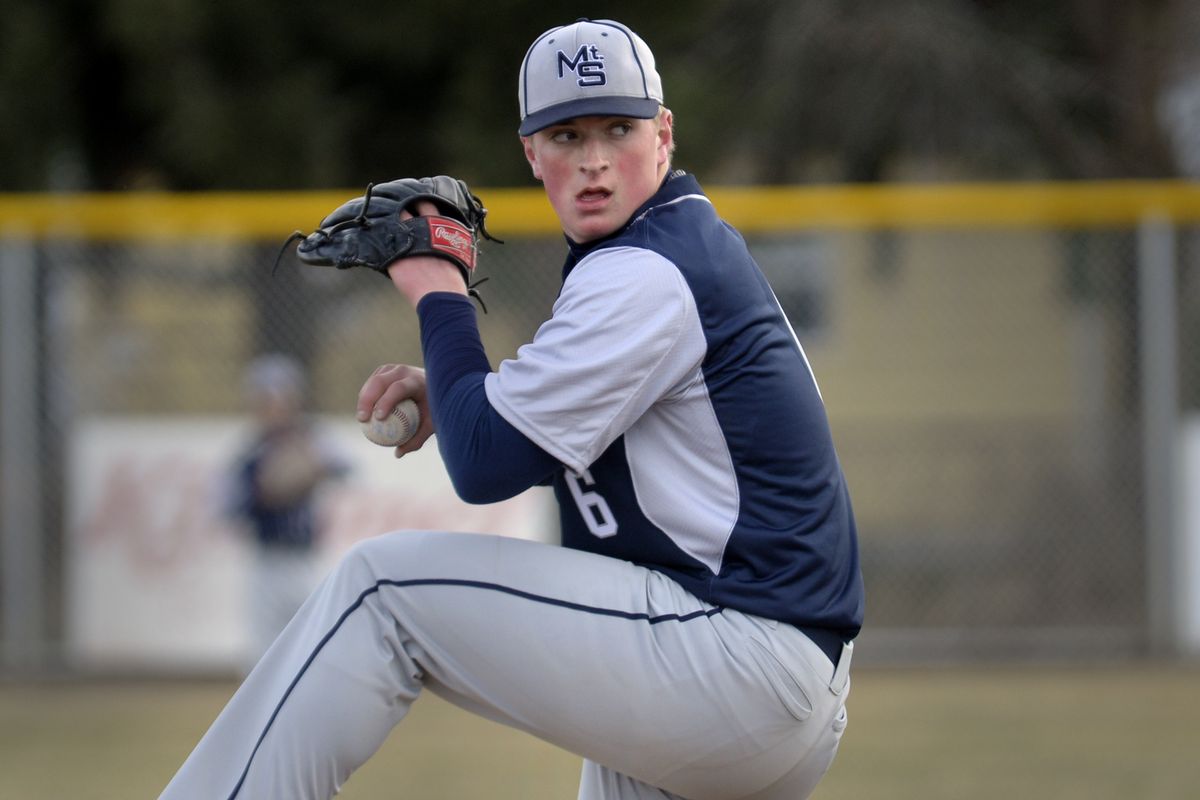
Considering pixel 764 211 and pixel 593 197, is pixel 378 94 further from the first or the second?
pixel 593 197

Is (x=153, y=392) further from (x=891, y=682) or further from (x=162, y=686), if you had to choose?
(x=891, y=682)

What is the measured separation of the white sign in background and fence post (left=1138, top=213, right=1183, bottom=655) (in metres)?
3.40

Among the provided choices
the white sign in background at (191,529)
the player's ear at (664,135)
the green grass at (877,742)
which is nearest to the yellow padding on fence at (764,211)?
the white sign in background at (191,529)

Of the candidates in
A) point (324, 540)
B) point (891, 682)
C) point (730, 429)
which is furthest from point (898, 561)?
point (730, 429)

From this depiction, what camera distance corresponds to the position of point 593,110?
9.07 feet

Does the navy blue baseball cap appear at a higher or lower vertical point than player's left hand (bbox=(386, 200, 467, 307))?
higher

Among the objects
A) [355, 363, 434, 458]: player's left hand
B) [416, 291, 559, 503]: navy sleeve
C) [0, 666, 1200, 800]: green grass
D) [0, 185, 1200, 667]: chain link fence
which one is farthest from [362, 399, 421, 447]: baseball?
[0, 185, 1200, 667]: chain link fence

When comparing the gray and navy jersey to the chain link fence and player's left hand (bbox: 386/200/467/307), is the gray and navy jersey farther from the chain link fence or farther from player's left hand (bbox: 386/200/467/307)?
the chain link fence

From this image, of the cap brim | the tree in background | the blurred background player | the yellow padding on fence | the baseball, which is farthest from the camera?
the tree in background

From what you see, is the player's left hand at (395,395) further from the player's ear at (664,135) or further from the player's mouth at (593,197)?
the player's ear at (664,135)

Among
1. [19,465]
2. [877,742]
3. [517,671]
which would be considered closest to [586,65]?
[517,671]

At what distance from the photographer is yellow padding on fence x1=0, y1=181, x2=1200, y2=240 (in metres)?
8.75

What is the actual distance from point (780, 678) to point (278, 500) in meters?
5.98

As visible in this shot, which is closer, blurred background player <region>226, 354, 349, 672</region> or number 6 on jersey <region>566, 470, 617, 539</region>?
number 6 on jersey <region>566, 470, 617, 539</region>
